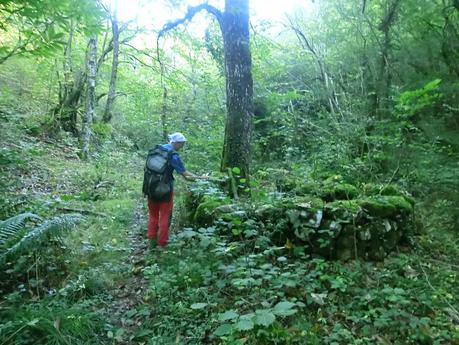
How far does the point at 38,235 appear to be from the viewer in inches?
162

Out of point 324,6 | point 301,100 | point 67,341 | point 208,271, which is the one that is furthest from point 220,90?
point 67,341

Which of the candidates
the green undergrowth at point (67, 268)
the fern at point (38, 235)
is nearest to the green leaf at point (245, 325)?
the green undergrowth at point (67, 268)

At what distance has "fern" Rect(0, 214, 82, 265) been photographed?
12.9 feet

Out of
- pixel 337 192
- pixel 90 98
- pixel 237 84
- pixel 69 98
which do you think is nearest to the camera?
pixel 337 192

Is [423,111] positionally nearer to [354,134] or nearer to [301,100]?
[354,134]

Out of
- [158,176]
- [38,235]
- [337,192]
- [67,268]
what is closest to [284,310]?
[38,235]

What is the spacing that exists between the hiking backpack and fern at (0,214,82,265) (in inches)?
56.7

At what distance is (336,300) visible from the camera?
424cm

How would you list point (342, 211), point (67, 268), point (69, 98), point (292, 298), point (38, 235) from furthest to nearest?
point (69, 98), point (342, 211), point (67, 268), point (38, 235), point (292, 298)

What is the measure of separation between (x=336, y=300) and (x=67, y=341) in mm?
2771

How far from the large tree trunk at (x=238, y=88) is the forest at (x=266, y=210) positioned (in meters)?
0.03

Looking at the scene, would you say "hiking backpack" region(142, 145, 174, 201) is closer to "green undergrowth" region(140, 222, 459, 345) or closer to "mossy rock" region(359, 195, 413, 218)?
"green undergrowth" region(140, 222, 459, 345)

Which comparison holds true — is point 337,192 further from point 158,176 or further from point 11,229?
point 11,229

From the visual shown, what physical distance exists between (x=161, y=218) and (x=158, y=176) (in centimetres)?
65
